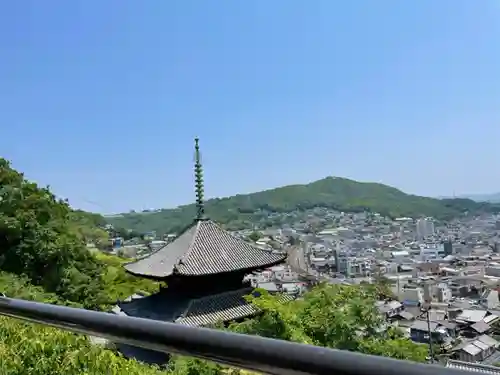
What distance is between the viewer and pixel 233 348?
581mm

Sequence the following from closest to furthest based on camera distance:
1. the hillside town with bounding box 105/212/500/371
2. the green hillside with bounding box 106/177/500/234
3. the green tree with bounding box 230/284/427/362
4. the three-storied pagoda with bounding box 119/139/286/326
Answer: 1. the green tree with bounding box 230/284/427/362
2. the three-storied pagoda with bounding box 119/139/286/326
3. the hillside town with bounding box 105/212/500/371
4. the green hillside with bounding box 106/177/500/234

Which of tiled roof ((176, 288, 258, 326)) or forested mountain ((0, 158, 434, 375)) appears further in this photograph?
tiled roof ((176, 288, 258, 326))

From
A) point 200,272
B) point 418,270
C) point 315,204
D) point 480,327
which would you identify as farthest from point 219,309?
point 315,204

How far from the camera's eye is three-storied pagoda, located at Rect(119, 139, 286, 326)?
10344 mm

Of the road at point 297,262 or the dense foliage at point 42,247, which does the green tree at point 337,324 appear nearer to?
the dense foliage at point 42,247

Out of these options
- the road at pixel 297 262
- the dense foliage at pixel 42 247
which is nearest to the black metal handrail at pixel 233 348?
the dense foliage at pixel 42 247

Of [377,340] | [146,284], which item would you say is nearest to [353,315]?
[377,340]

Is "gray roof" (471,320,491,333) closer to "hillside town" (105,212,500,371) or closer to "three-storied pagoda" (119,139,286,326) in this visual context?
"hillside town" (105,212,500,371)

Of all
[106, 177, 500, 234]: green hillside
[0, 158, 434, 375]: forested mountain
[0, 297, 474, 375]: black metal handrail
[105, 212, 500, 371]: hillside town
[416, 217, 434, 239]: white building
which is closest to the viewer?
[0, 297, 474, 375]: black metal handrail

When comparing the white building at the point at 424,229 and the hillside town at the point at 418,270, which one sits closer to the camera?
the hillside town at the point at 418,270

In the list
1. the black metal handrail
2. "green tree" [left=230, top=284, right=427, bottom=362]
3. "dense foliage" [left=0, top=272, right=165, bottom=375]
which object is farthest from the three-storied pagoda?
the black metal handrail

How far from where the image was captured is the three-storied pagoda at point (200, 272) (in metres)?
10.3

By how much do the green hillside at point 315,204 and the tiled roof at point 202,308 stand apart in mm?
76256

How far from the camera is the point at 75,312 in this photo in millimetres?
855
